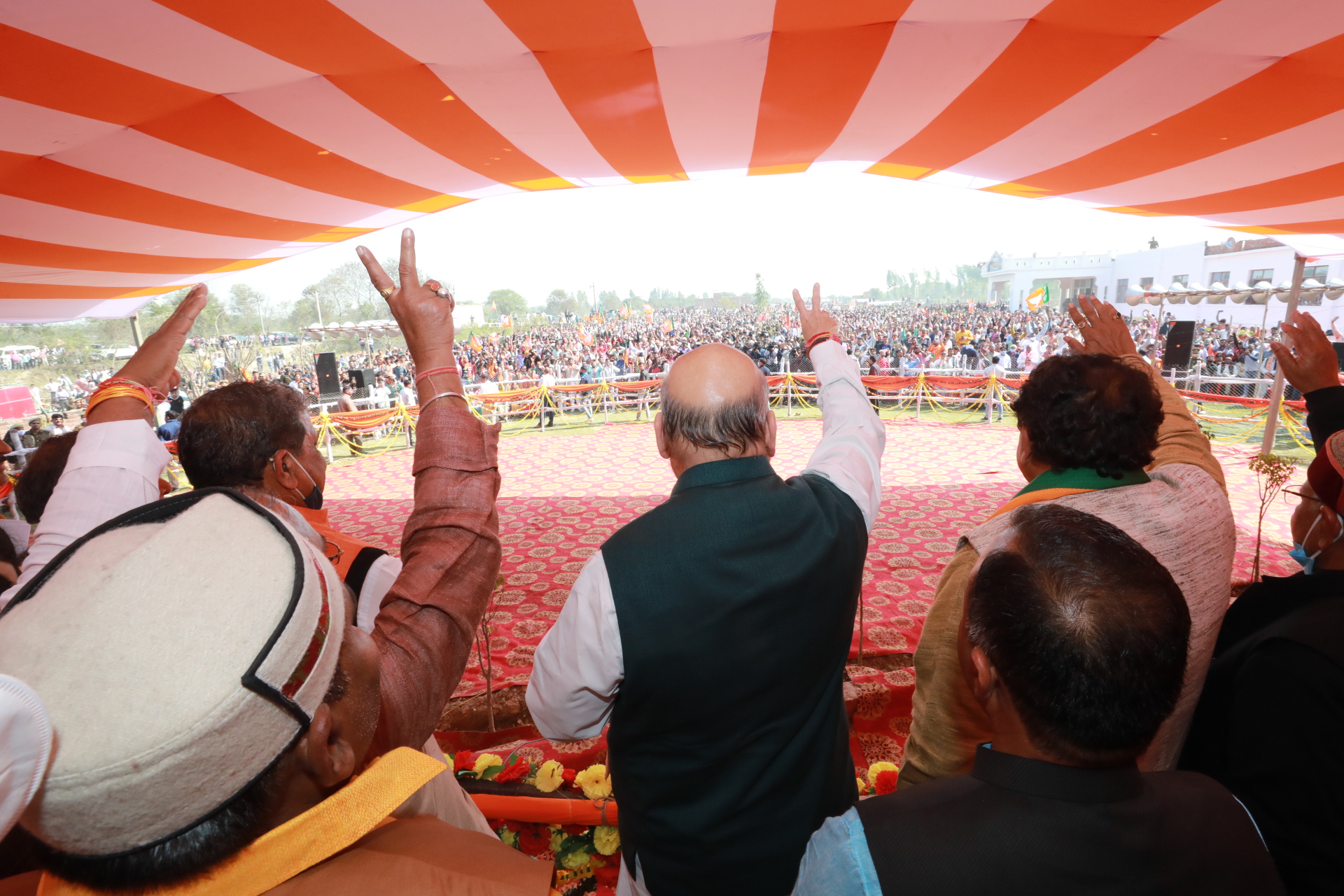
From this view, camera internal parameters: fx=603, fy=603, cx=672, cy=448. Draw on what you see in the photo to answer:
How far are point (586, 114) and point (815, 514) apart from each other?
2.58 meters

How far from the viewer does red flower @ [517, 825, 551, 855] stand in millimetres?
1974

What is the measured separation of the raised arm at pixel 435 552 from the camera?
0.79m

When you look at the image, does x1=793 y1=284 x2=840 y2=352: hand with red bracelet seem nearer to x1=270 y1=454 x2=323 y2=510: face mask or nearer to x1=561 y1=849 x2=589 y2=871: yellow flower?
x1=270 y1=454 x2=323 y2=510: face mask

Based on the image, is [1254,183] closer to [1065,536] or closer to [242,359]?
[1065,536]

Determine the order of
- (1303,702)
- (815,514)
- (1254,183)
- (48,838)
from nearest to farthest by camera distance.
→ (48,838) → (1303,702) → (815,514) → (1254,183)

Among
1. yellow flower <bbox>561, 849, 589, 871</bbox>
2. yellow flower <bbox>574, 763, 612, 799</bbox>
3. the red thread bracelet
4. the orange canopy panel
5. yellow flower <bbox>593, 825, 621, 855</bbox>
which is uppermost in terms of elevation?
the orange canopy panel

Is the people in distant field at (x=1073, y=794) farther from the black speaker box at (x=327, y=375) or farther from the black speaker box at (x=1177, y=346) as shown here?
the black speaker box at (x=327, y=375)

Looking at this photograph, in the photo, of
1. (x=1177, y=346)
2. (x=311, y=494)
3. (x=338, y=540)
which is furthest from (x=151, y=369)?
(x=1177, y=346)

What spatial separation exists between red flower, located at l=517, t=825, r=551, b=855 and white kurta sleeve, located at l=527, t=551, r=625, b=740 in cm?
122

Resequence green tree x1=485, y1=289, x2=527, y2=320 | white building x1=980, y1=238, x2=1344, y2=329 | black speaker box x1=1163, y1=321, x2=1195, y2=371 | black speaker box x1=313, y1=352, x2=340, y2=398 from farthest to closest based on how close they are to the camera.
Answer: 1. green tree x1=485, y1=289, x2=527, y2=320
2. white building x1=980, y1=238, x2=1344, y2=329
3. black speaker box x1=313, y1=352, x2=340, y2=398
4. black speaker box x1=1163, y1=321, x2=1195, y2=371

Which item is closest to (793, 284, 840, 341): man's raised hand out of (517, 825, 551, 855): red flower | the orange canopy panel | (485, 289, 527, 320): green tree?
the orange canopy panel

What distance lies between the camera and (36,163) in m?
2.52

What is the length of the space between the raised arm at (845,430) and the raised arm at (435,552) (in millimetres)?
628

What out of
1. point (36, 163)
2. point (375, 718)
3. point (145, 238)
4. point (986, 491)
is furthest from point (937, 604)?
point (986, 491)
